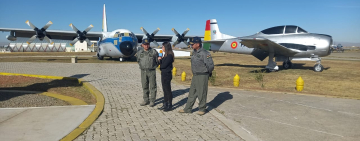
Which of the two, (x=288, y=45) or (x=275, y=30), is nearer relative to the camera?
(x=288, y=45)

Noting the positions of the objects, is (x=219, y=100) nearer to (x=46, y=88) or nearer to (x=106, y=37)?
(x=46, y=88)

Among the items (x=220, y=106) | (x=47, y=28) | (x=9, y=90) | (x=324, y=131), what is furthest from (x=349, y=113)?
(x=47, y=28)

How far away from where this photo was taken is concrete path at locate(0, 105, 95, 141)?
4.61m

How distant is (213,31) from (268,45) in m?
7.91

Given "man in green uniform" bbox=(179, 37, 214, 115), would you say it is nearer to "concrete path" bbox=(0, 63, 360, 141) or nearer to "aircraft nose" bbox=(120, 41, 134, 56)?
"concrete path" bbox=(0, 63, 360, 141)

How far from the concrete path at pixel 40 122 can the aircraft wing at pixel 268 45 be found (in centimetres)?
1249

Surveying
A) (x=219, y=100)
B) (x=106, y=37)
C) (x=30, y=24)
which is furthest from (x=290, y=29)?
(x=30, y=24)

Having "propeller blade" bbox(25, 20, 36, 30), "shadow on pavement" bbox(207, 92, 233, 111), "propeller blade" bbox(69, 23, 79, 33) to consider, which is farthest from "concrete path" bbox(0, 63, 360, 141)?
"propeller blade" bbox(25, 20, 36, 30)

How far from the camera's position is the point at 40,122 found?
5422mm

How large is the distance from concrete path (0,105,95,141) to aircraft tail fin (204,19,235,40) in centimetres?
1864

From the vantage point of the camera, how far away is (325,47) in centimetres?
1700

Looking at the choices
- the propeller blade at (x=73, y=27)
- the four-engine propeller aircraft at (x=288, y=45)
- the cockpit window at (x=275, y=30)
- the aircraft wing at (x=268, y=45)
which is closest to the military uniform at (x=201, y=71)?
the four-engine propeller aircraft at (x=288, y=45)

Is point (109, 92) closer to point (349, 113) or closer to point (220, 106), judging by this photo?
point (220, 106)

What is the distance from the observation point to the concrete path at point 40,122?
4605mm
